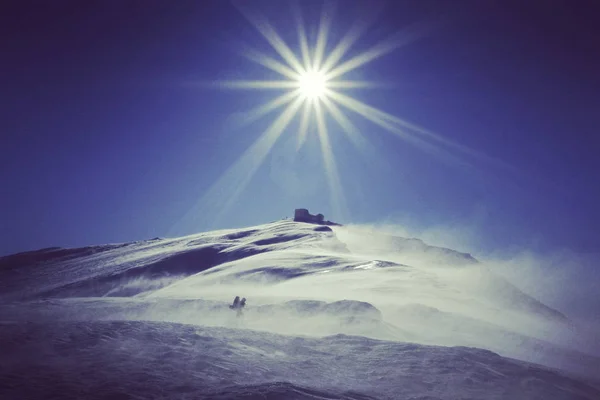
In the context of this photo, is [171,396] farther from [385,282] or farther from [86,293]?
[86,293]

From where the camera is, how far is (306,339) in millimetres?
19859

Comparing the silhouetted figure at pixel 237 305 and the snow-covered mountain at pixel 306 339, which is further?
the silhouetted figure at pixel 237 305

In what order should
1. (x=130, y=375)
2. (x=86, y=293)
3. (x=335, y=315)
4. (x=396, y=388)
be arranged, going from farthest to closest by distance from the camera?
(x=86, y=293) < (x=335, y=315) < (x=396, y=388) < (x=130, y=375)

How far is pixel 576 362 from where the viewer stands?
69.7 ft

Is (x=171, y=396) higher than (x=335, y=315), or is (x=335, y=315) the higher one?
(x=335, y=315)

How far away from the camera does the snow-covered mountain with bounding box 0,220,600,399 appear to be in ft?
42.8

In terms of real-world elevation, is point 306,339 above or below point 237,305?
below

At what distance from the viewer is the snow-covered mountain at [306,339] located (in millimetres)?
13055

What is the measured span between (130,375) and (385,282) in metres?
25.9

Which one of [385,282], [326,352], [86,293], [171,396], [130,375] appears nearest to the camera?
[171,396]

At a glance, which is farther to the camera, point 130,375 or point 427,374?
point 427,374

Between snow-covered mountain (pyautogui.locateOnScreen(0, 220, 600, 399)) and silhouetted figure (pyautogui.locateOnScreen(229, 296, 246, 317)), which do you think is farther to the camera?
silhouetted figure (pyautogui.locateOnScreen(229, 296, 246, 317))

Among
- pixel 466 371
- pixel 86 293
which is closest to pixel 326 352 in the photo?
pixel 466 371

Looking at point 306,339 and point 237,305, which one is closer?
point 306,339
